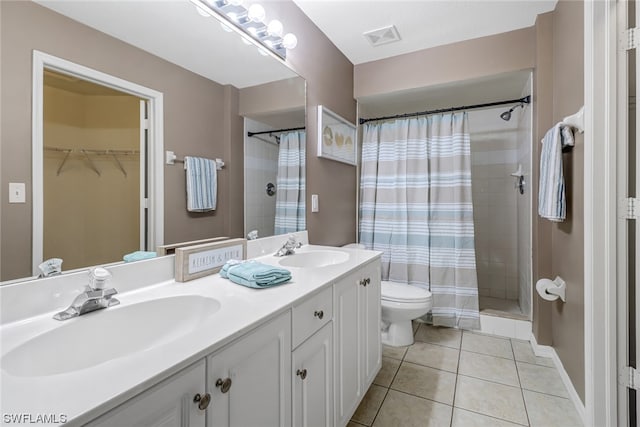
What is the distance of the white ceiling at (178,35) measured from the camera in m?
0.90

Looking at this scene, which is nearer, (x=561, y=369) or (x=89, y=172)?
(x=89, y=172)

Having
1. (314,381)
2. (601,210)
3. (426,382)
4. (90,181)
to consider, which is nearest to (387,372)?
(426,382)

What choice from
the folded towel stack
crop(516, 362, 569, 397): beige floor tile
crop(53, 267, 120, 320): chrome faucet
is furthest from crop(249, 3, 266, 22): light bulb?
crop(516, 362, 569, 397): beige floor tile

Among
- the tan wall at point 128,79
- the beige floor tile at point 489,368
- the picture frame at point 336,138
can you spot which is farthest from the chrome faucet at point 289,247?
the beige floor tile at point 489,368

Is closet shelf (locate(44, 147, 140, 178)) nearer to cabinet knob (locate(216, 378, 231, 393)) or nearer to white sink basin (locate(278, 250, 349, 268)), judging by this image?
cabinet knob (locate(216, 378, 231, 393))

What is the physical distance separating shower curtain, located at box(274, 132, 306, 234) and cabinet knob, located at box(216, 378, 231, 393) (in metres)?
1.11

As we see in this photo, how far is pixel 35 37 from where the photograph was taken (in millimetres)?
782

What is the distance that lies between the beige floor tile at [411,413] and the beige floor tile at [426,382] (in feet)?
0.18

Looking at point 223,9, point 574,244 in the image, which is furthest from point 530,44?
point 223,9

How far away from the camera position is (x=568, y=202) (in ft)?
5.44

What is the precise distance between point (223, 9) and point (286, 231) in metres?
1.19

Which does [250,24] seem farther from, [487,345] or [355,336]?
[487,345]

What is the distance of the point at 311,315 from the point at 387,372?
45.9 inches

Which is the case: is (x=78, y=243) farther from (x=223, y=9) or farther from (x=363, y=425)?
(x=363, y=425)
